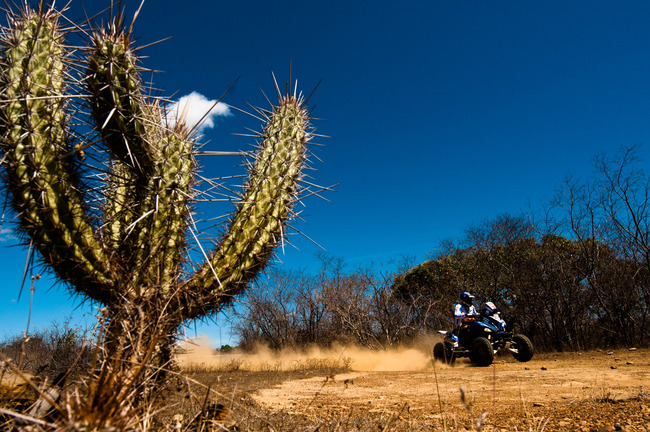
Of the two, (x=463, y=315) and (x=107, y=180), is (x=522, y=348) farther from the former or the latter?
(x=107, y=180)

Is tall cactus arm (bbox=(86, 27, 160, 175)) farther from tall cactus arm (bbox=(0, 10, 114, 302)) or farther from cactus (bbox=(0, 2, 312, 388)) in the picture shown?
tall cactus arm (bbox=(0, 10, 114, 302))

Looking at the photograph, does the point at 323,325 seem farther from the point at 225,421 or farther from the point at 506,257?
the point at 225,421

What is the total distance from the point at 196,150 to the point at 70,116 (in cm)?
91

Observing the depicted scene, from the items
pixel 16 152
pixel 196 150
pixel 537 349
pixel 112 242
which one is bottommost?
pixel 537 349

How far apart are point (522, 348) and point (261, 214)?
798 cm

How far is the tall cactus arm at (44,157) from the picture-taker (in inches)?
98.7

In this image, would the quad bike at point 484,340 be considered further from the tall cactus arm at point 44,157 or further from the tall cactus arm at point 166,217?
the tall cactus arm at point 44,157

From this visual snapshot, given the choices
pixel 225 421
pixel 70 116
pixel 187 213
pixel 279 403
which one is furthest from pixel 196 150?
pixel 279 403

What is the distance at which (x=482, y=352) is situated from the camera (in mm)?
8383

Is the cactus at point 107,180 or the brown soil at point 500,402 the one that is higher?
the cactus at point 107,180

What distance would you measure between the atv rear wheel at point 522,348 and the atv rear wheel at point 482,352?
0.84 meters

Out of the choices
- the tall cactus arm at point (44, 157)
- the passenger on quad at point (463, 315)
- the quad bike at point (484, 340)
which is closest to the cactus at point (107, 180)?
the tall cactus arm at point (44, 157)

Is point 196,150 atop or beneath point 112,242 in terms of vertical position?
atop

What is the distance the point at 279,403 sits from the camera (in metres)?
4.67
